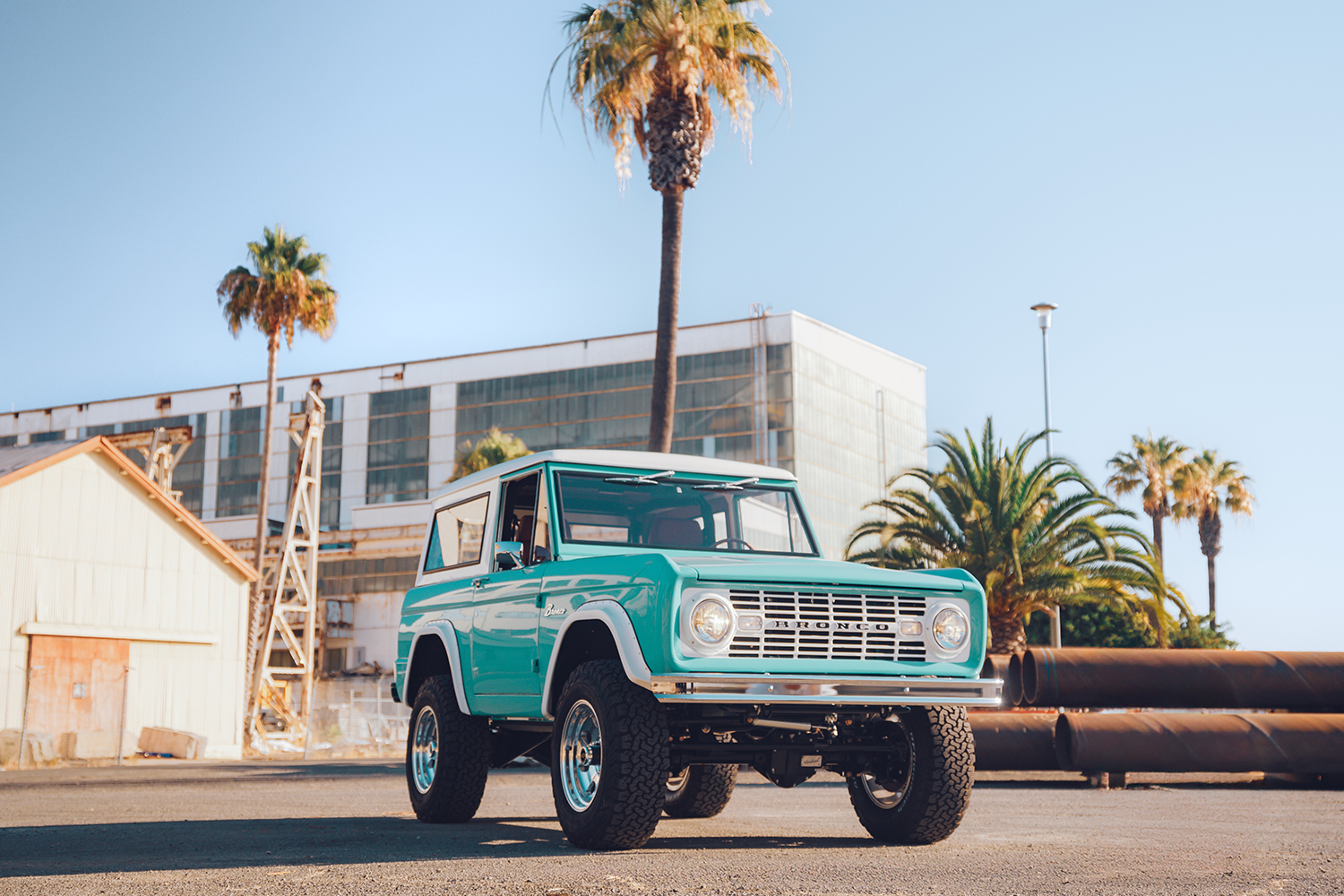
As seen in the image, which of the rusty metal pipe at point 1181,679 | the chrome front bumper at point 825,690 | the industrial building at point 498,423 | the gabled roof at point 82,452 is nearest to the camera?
the chrome front bumper at point 825,690

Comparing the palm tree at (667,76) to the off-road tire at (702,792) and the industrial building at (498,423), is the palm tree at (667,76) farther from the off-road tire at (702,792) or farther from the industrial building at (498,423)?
the industrial building at (498,423)

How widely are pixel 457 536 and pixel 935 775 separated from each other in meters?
4.18

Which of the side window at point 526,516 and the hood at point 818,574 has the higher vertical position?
the side window at point 526,516

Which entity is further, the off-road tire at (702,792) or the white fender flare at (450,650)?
the off-road tire at (702,792)

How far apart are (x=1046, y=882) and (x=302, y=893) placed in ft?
11.9

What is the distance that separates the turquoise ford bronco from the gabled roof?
2068 cm

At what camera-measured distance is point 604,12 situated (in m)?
24.5

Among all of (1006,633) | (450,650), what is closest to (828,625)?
(450,650)

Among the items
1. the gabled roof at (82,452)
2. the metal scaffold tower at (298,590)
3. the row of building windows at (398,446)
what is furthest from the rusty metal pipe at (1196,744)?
the row of building windows at (398,446)

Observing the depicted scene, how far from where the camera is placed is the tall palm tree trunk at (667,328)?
76.0 ft

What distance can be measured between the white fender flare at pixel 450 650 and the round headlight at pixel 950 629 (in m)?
3.59

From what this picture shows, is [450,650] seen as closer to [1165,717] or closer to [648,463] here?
[648,463]

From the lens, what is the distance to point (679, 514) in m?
9.41

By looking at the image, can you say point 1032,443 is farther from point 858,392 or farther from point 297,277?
point 858,392
